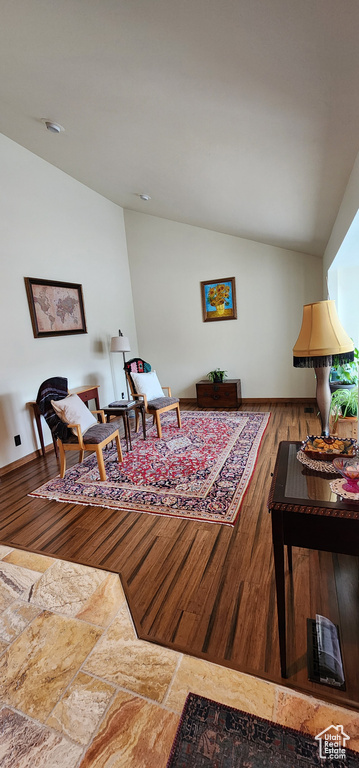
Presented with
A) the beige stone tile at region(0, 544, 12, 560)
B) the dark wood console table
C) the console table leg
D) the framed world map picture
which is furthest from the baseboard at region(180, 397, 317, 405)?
the console table leg

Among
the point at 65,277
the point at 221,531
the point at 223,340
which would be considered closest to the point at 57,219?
the point at 65,277

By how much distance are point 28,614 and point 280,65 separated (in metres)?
2.95

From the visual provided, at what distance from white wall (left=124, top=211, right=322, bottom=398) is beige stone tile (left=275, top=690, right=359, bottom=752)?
454 cm

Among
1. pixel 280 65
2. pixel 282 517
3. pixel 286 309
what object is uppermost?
pixel 280 65

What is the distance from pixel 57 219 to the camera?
14.0ft

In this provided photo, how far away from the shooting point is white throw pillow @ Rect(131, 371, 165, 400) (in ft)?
14.1

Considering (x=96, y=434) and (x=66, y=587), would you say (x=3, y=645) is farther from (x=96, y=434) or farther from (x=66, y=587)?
(x=96, y=434)

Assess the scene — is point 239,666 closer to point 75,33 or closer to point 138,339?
point 75,33

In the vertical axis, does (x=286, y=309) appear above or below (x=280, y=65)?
below

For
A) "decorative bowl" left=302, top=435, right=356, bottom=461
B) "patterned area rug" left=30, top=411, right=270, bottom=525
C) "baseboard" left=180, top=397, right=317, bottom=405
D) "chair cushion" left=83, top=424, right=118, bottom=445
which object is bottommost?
"patterned area rug" left=30, top=411, right=270, bottom=525

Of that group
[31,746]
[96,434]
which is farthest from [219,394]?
[31,746]

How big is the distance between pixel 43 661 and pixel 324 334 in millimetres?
2032

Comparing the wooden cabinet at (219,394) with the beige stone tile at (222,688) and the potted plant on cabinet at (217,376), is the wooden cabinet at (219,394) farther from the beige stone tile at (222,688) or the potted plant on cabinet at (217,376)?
the beige stone tile at (222,688)

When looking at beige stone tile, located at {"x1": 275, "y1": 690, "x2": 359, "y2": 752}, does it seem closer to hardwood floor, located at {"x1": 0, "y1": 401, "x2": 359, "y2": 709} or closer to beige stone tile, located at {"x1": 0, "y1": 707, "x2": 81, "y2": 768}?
hardwood floor, located at {"x1": 0, "y1": 401, "x2": 359, "y2": 709}
